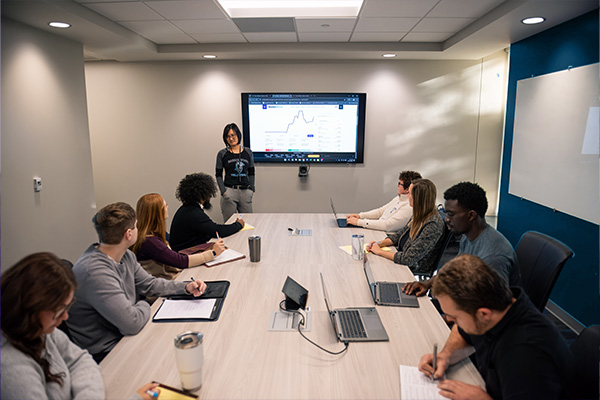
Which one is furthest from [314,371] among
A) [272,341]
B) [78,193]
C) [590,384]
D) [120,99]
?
[120,99]

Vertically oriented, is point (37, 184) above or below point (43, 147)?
below

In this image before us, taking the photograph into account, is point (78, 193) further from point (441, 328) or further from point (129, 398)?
point (441, 328)

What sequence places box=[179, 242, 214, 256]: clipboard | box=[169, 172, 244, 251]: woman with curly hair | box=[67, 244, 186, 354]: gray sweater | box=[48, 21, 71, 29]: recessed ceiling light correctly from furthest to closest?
box=[48, 21, 71, 29]: recessed ceiling light
box=[169, 172, 244, 251]: woman with curly hair
box=[179, 242, 214, 256]: clipboard
box=[67, 244, 186, 354]: gray sweater

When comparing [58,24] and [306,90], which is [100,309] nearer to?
[58,24]

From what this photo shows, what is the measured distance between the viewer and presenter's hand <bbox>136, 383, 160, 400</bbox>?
1.27 metres

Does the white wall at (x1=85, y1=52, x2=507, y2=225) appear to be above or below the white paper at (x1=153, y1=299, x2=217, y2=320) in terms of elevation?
above

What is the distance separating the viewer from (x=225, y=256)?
2.69 m

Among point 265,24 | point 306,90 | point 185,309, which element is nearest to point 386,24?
point 265,24

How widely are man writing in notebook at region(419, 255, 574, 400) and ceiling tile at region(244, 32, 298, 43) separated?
3712 mm

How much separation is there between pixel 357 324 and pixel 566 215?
257 centimetres

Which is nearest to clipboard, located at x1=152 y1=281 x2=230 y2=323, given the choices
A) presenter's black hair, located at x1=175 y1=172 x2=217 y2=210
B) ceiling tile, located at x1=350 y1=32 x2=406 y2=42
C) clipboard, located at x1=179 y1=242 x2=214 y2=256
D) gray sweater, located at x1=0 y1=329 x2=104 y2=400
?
gray sweater, located at x1=0 y1=329 x2=104 y2=400

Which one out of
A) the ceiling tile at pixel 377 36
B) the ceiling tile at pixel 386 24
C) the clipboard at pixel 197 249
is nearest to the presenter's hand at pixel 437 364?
the clipboard at pixel 197 249

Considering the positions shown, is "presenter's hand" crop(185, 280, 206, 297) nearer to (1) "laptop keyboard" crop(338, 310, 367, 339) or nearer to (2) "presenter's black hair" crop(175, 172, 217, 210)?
(1) "laptop keyboard" crop(338, 310, 367, 339)

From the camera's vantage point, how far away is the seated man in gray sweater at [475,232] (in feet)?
6.61
